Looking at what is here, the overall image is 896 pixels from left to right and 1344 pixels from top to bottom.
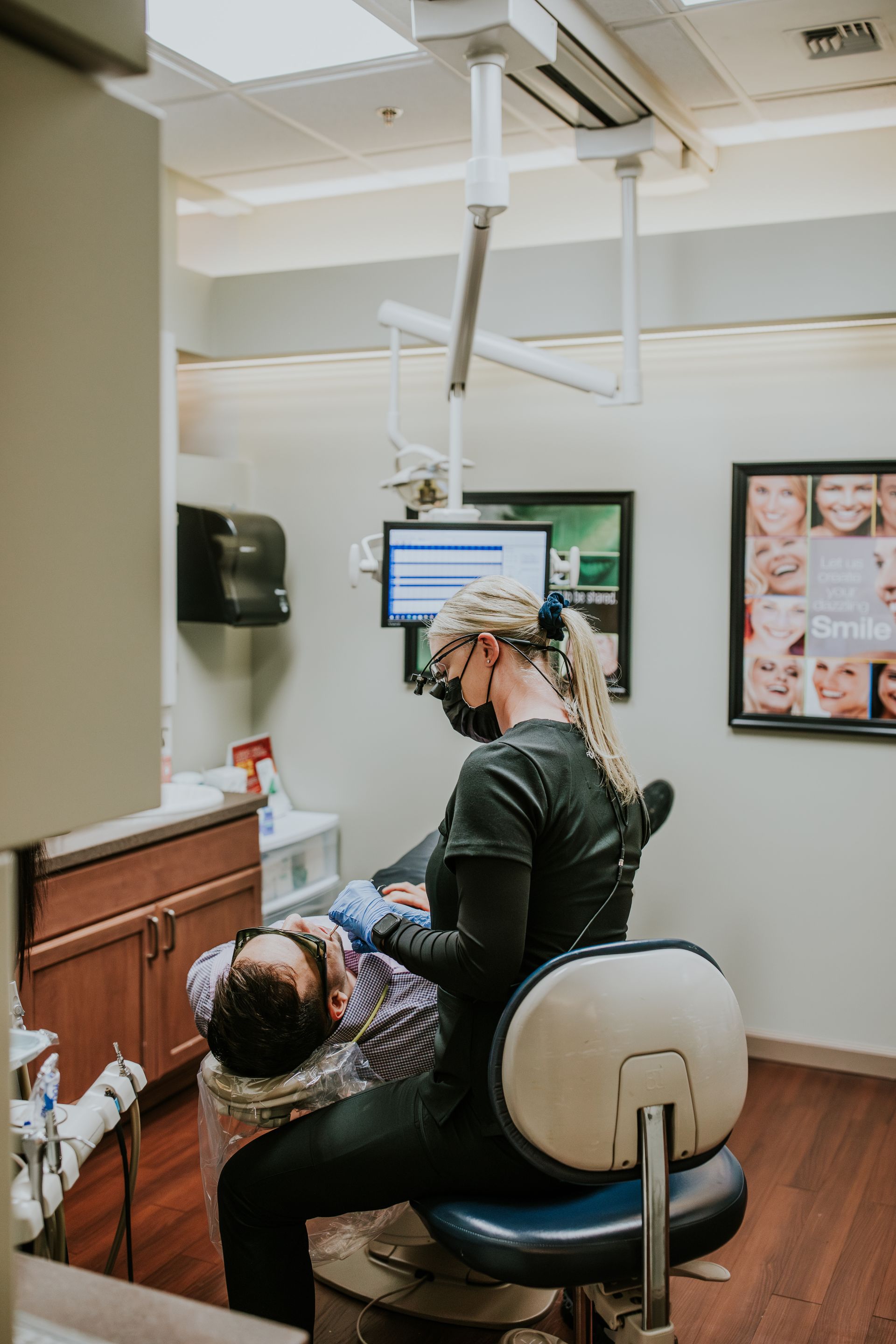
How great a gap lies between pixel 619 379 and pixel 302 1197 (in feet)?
9.12

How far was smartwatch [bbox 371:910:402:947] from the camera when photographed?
176 centimetres

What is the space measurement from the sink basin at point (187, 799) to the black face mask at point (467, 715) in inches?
45.7

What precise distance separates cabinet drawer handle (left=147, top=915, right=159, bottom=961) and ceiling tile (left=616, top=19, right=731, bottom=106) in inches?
97.7

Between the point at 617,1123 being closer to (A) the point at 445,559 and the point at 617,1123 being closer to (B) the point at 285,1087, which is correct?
(B) the point at 285,1087

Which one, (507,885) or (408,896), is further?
(408,896)

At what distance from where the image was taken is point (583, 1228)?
1564 millimetres

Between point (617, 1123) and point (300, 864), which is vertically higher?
point (617, 1123)

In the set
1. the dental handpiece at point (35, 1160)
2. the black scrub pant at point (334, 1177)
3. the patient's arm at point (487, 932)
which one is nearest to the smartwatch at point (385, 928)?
the patient's arm at point (487, 932)

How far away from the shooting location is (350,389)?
158 inches

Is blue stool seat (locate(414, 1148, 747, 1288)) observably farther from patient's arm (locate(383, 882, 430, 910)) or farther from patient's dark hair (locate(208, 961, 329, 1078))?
patient's arm (locate(383, 882, 430, 910))

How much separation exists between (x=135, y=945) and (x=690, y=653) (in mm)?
1902

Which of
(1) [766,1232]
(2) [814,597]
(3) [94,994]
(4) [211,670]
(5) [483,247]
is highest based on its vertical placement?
(5) [483,247]

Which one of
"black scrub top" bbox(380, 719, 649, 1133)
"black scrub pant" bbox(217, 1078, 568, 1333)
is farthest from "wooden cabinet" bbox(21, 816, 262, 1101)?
"black scrub top" bbox(380, 719, 649, 1133)

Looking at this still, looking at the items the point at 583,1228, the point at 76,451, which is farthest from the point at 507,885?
the point at 76,451
